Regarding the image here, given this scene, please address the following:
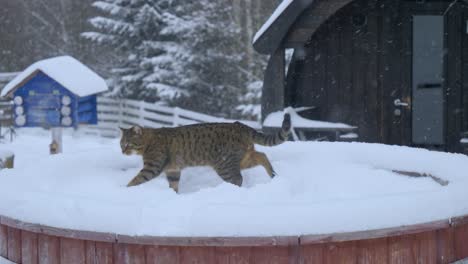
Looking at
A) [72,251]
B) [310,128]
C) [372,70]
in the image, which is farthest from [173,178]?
[372,70]

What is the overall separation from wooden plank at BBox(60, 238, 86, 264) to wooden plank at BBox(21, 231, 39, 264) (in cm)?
22

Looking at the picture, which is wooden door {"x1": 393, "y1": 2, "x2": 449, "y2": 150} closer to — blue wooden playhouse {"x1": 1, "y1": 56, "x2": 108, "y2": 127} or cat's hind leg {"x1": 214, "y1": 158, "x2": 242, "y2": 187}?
blue wooden playhouse {"x1": 1, "y1": 56, "x2": 108, "y2": 127}

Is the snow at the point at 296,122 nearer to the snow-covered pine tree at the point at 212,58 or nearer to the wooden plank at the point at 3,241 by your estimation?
the wooden plank at the point at 3,241

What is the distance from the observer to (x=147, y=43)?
19688 millimetres

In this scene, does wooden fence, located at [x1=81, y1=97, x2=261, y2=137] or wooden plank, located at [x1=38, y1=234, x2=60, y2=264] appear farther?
wooden fence, located at [x1=81, y1=97, x2=261, y2=137]

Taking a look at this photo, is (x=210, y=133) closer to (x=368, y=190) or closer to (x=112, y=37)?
(x=368, y=190)

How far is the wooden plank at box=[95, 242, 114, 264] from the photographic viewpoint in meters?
3.38

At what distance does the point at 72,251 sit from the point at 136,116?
16.7 m

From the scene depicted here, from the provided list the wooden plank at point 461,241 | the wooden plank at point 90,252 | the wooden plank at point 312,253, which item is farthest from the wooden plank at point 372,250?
the wooden plank at point 90,252

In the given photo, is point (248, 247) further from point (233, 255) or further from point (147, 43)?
point (147, 43)

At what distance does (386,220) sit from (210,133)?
227 cm

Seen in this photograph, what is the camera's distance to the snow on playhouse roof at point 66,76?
9.21m

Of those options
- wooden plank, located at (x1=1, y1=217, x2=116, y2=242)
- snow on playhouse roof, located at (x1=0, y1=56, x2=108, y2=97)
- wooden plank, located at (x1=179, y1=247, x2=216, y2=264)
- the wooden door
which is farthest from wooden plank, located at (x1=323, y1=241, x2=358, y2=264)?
the wooden door

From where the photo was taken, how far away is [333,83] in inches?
402
